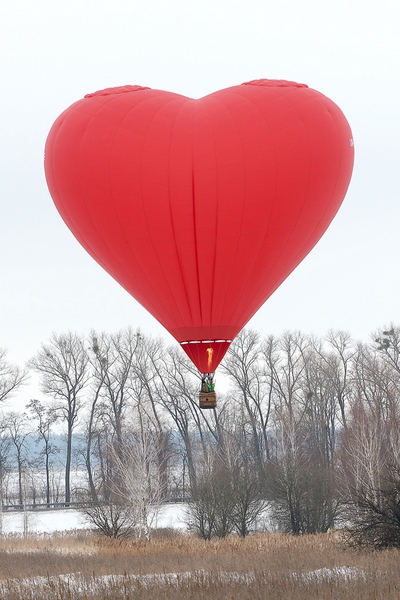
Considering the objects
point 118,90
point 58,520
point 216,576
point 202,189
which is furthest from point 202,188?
point 58,520

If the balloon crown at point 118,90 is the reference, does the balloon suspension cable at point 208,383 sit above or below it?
below

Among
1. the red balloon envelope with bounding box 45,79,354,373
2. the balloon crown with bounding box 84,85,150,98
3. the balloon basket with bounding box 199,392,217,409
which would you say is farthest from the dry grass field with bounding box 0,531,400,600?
the balloon crown with bounding box 84,85,150,98

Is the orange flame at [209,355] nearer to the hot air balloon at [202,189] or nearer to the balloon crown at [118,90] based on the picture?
the hot air balloon at [202,189]

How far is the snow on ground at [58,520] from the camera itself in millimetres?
42259

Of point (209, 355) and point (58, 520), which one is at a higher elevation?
point (209, 355)

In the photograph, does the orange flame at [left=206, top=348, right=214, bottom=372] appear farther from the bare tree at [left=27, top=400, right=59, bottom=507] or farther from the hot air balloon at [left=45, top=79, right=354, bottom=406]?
the bare tree at [left=27, top=400, right=59, bottom=507]

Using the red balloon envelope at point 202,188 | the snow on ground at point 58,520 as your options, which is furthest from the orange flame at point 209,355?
the snow on ground at point 58,520

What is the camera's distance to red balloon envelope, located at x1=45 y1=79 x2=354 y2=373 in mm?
19500

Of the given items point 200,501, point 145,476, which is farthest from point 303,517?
point 145,476

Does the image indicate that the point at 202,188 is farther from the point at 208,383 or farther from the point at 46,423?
the point at 46,423

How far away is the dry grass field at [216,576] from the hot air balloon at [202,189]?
425 cm

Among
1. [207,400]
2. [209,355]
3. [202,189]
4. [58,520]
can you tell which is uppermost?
[202,189]

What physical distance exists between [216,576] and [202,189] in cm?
884

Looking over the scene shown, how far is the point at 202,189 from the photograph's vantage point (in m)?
19.4
